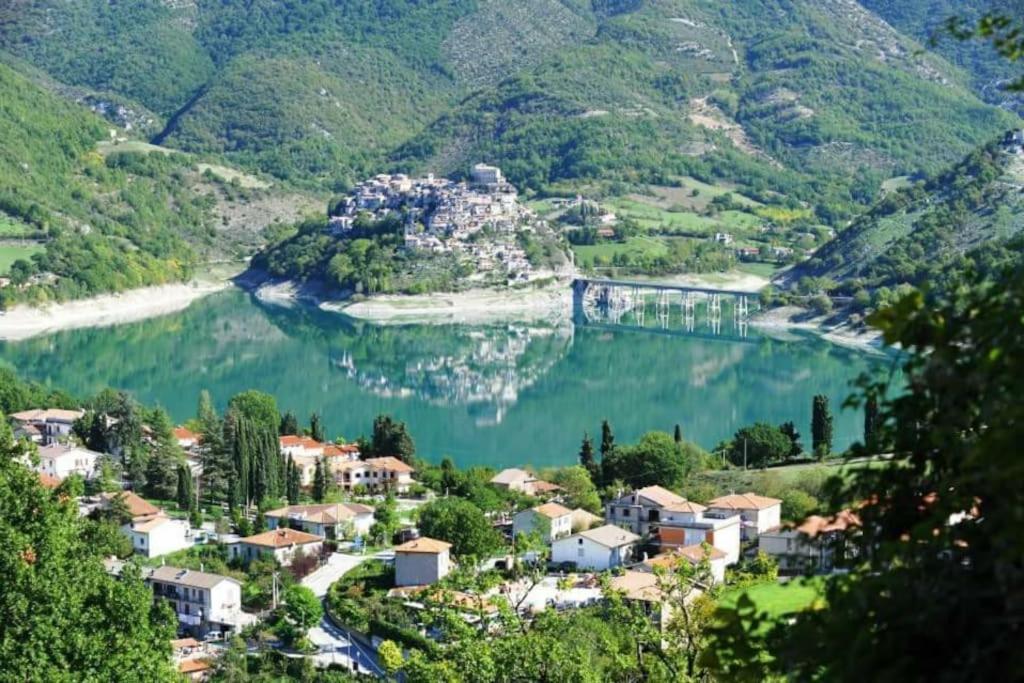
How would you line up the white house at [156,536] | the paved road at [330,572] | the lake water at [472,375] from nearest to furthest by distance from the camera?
the paved road at [330,572] < the white house at [156,536] < the lake water at [472,375]

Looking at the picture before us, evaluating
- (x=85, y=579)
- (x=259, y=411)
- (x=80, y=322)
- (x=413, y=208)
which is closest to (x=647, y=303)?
(x=413, y=208)

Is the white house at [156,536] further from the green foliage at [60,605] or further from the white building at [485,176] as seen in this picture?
the white building at [485,176]

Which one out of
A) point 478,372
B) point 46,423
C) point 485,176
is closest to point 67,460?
point 46,423

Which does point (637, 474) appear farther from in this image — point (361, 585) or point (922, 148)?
point (922, 148)

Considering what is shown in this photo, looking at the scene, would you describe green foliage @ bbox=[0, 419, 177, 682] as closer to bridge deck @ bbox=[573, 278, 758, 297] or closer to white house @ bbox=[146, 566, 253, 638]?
white house @ bbox=[146, 566, 253, 638]

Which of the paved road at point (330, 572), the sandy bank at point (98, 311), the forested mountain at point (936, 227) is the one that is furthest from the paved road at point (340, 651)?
the sandy bank at point (98, 311)
